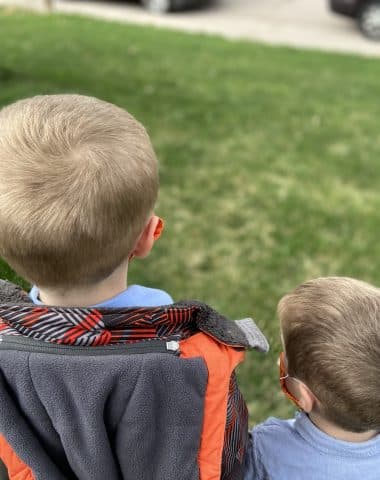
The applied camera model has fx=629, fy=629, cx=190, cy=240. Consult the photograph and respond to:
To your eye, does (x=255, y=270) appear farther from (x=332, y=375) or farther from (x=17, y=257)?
(x=17, y=257)

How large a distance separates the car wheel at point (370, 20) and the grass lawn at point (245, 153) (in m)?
2.23

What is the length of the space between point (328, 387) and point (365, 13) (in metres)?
9.98

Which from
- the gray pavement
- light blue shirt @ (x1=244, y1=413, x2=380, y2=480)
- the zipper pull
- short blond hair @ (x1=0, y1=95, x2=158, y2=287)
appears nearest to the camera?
short blond hair @ (x1=0, y1=95, x2=158, y2=287)

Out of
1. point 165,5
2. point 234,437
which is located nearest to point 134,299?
point 234,437

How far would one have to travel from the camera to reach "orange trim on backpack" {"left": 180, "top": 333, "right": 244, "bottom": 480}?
4.14 ft

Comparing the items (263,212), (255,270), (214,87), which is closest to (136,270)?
(255,270)

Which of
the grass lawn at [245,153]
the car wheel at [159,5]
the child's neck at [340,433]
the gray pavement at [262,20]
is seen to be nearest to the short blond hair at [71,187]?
the child's neck at [340,433]

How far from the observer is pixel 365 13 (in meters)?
10.3

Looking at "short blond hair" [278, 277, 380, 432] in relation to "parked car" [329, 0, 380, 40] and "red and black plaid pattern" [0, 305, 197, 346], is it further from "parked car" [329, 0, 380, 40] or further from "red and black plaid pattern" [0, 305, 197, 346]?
"parked car" [329, 0, 380, 40]

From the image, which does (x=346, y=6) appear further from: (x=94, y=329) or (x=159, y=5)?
(x=94, y=329)

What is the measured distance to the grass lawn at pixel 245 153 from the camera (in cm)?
366

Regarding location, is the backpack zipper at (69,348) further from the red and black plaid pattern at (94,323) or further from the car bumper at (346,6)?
the car bumper at (346,6)

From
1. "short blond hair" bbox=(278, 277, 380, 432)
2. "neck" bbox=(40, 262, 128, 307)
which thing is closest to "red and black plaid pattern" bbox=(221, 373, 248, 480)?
"short blond hair" bbox=(278, 277, 380, 432)

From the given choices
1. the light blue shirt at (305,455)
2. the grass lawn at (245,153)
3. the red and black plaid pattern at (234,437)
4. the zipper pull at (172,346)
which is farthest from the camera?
the grass lawn at (245,153)
